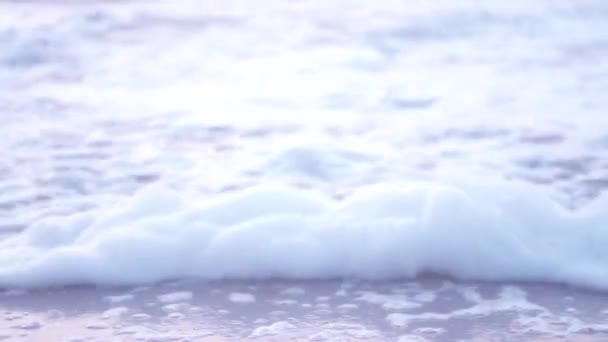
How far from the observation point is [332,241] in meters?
3.03

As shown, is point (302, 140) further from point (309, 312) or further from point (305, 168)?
point (309, 312)

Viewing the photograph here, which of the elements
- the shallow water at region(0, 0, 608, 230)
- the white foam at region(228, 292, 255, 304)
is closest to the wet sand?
the white foam at region(228, 292, 255, 304)

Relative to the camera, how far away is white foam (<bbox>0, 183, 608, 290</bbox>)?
2955 mm

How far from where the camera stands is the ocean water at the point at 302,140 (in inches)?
118

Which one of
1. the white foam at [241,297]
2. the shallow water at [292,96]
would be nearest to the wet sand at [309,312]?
the white foam at [241,297]

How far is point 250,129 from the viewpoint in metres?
4.41

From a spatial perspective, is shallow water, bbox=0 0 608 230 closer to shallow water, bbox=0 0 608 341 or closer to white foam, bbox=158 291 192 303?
shallow water, bbox=0 0 608 341

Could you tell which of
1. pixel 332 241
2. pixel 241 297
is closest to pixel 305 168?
pixel 332 241

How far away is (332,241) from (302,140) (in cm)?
118

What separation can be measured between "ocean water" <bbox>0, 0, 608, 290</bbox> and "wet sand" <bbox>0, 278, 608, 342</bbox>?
71 mm

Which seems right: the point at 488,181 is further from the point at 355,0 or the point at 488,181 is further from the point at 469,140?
the point at 355,0

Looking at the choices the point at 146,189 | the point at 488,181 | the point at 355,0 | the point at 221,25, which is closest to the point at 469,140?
the point at 488,181

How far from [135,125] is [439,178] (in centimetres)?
144

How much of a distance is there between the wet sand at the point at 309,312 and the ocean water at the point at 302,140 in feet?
0.23
